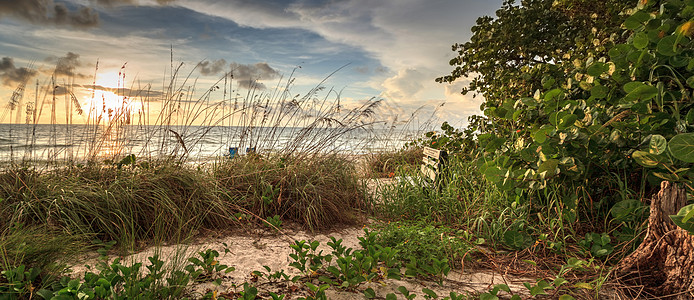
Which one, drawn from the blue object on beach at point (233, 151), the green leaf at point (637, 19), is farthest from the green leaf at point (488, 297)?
the blue object on beach at point (233, 151)

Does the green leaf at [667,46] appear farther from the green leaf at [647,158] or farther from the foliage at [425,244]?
the foliage at [425,244]

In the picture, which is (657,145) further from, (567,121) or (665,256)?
(665,256)

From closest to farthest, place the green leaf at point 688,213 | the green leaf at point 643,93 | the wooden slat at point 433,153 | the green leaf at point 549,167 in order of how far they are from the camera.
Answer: the green leaf at point 688,213 → the green leaf at point 643,93 → the green leaf at point 549,167 → the wooden slat at point 433,153

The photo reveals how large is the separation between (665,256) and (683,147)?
795 millimetres

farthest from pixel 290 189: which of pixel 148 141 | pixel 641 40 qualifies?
pixel 641 40

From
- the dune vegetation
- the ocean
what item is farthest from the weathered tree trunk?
the ocean

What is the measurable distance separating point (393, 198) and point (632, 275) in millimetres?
2143

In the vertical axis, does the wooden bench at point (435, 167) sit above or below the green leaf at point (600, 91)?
below

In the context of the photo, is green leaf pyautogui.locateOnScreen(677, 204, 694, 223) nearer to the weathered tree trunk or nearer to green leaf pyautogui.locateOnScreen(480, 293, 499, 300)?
the weathered tree trunk

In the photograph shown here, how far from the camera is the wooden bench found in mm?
4223

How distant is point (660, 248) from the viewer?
85.7 inches

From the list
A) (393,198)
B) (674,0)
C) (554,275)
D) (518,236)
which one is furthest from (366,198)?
(674,0)

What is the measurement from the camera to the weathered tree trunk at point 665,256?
2064 mm

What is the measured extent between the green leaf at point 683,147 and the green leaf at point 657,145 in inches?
8.4
